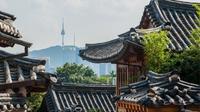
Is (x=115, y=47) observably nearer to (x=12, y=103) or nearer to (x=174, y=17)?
(x=174, y=17)

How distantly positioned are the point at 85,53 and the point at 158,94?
13.4m

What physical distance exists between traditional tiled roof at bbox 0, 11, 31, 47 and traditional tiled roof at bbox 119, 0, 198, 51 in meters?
8.13

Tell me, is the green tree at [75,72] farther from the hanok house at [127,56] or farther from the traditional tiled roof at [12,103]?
the traditional tiled roof at [12,103]

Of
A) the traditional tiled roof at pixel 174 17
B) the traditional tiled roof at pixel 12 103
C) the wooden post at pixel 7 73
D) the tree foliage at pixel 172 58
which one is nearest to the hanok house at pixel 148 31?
the traditional tiled roof at pixel 174 17

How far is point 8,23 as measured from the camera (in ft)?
34.8

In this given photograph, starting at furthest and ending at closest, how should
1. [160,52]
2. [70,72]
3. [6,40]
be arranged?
→ [70,72] < [160,52] < [6,40]

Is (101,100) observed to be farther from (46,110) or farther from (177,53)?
(177,53)

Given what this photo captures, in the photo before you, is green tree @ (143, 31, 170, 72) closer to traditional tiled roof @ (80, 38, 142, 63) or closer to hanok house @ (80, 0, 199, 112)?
hanok house @ (80, 0, 199, 112)

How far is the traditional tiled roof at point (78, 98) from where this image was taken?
25125 mm

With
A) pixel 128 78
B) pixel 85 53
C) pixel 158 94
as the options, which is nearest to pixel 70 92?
pixel 85 53

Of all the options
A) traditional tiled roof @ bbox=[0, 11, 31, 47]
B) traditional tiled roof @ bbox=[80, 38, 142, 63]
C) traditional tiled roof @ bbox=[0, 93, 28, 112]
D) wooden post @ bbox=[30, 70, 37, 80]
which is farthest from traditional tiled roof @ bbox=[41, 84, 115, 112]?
traditional tiled roof @ bbox=[0, 11, 31, 47]

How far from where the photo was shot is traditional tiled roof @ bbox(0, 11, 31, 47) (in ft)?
33.2

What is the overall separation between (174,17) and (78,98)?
811 centimetres

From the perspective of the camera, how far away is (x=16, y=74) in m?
14.7
